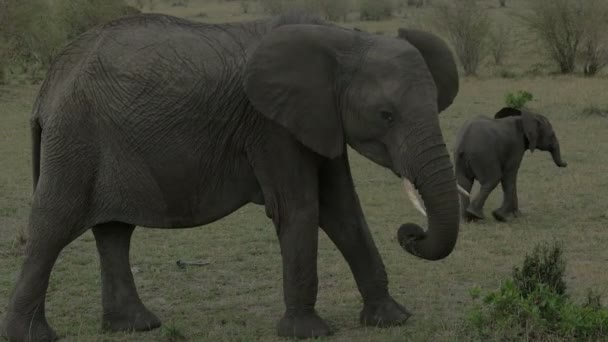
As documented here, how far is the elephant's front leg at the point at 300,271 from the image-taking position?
608 cm

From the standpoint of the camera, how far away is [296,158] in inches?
235

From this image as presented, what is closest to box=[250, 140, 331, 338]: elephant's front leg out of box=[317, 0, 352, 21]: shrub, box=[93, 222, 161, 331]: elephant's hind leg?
box=[93, 222, 161, 331]: elephant's hind leg

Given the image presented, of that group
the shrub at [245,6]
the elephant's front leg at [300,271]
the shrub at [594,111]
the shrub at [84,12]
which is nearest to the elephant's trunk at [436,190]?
the elephant's front leg at [300,271]

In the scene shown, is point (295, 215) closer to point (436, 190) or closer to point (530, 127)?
point (436, 190)

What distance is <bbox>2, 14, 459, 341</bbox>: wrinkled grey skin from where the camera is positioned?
5812 millimetres

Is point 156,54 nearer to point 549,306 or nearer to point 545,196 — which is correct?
point 549,306

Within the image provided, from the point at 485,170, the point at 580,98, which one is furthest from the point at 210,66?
the point at 580,98

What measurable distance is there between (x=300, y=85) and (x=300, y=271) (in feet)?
3.67

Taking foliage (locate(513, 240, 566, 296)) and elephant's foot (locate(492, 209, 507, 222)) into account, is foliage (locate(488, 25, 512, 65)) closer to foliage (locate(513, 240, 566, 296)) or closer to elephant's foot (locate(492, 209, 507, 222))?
elephant's foot (locate(492, 209, 507, 222))

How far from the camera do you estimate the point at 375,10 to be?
45.0 metres

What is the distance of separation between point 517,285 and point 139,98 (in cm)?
247

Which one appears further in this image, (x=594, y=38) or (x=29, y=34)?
Answer: (x=29, y=34)

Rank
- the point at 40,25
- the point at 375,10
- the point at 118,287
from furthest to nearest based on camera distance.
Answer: the point at 375,10 → the point at 40,25 → the point at 118,287

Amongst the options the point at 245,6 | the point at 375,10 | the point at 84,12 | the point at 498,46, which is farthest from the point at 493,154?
the point at 245,6
